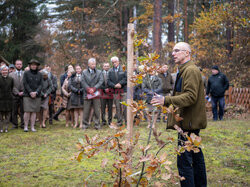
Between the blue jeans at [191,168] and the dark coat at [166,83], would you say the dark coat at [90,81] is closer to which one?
the dark coat at [166,83]

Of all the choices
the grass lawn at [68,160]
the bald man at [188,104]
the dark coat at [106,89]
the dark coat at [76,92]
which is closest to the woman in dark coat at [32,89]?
the grass lawn at [68,160]

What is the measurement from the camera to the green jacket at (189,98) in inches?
124

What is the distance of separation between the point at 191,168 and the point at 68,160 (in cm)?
284

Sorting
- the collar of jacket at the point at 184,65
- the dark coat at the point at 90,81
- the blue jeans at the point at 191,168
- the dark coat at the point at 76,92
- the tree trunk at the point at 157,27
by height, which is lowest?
the blue jeans at the point at 191,168

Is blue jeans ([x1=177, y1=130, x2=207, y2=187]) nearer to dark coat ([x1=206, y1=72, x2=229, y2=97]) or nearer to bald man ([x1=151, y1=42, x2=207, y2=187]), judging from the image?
bald man ([x1=151, y1=42, x2=207, y2=187])

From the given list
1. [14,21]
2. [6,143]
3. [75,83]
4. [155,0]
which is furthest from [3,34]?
[6,143]

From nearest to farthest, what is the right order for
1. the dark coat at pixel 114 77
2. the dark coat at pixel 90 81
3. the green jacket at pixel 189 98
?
the green jacket at pixel 189 98 < the dark coat at pixel 90 81 < the dark coat at pixel 114 77

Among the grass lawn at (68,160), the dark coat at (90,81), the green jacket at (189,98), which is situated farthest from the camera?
the dark coat at (90,81)

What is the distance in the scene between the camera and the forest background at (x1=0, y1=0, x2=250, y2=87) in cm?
1711

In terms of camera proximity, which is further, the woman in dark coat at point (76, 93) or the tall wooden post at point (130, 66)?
the woman in dark coat at point (76, 93)

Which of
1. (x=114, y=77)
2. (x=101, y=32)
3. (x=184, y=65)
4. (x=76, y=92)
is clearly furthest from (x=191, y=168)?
(x=101, y=32)

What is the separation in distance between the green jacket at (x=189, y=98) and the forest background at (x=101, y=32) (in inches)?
441

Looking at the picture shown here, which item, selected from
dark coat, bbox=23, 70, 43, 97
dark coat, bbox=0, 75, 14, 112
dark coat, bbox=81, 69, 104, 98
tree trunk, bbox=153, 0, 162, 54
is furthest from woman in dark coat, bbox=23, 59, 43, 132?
tree trunk, bbox=153, 0, 162, 54

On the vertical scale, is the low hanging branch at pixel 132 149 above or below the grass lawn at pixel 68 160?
above
